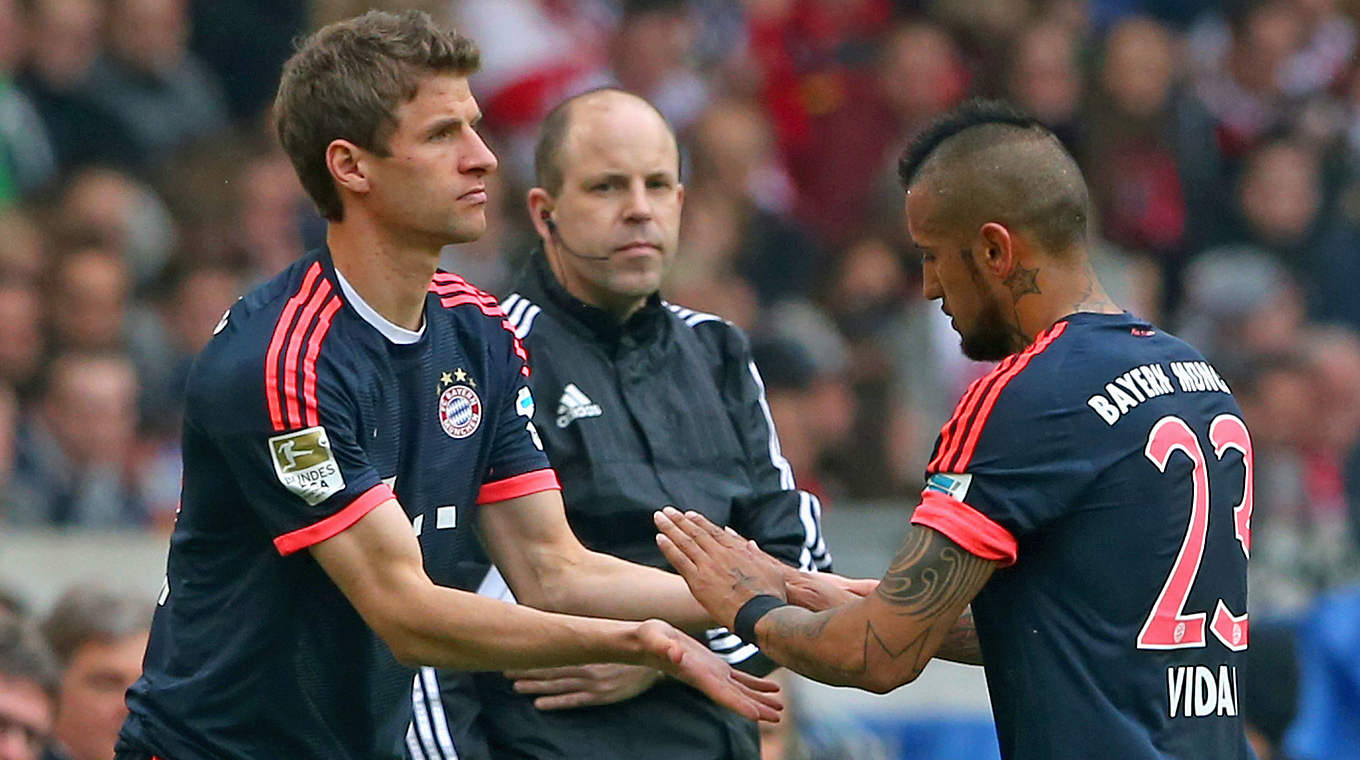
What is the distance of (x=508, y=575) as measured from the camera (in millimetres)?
5691

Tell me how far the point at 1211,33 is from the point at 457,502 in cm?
1053

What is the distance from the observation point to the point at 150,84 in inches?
448

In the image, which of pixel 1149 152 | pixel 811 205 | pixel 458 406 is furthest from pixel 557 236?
pixel 1149 152

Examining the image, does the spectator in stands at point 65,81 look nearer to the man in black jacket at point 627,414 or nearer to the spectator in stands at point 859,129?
the spectator in stands at point 859,129

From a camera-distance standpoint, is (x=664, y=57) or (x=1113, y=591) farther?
(x=664, y=57)

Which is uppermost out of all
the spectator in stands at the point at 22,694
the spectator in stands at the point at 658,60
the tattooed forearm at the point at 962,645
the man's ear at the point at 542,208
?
the spectator in stands at the point at 658,60

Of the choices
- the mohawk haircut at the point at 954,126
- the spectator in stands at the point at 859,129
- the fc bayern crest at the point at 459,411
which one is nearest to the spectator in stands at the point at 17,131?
the spectator in stands at the point at 859,129

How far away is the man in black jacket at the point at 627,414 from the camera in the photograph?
604 centimetres

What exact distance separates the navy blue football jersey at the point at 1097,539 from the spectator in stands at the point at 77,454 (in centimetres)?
562

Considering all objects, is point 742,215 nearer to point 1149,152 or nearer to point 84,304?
point 1149,152

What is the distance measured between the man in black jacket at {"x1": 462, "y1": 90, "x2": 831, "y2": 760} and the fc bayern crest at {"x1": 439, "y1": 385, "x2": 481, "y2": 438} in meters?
0.77

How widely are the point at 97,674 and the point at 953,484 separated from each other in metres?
3.65

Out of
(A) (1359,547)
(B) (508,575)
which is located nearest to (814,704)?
(A) (1359,547)

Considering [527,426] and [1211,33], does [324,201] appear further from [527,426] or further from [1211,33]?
[1211,33]
